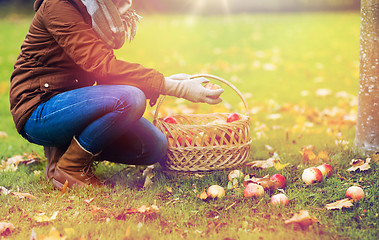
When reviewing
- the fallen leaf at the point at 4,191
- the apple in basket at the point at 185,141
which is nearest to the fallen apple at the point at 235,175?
the apple in basket at the point at 185,141

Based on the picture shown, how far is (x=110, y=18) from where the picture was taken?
2.35 meters

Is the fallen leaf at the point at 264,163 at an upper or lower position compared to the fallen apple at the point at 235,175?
lower

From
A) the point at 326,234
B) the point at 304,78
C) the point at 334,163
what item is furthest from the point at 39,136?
the point at 304,78

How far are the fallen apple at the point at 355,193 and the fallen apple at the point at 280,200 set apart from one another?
35 cm

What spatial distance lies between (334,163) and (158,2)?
1492 centimetres

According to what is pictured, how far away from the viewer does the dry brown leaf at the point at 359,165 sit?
2.57m

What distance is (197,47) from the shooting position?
7957mm

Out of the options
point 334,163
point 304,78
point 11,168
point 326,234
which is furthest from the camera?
point 304,78

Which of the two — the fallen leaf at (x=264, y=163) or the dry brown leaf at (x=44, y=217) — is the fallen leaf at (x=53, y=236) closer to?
the dry brown leaf at (x=44, y=217)

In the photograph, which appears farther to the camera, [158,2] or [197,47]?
[158,2]

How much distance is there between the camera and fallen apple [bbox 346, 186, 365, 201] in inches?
87.9

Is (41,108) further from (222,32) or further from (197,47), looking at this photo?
(222,32)

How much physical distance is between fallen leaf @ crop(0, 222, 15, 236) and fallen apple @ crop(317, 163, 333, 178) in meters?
1.76

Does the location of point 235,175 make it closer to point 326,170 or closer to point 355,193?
point 326,170
